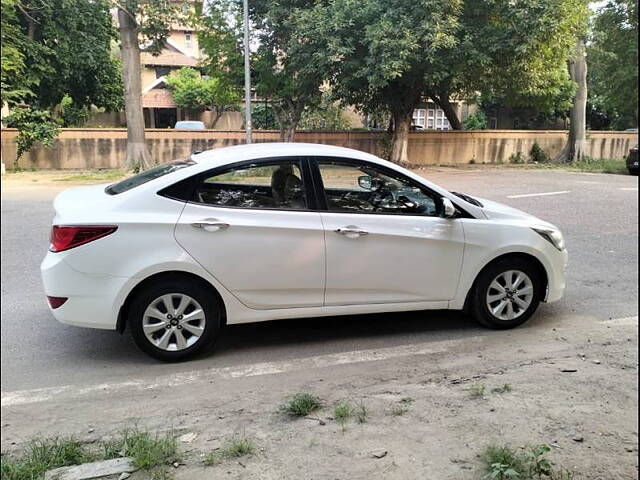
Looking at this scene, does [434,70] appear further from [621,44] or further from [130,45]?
[621,44]

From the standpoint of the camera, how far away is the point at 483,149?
2367 cm

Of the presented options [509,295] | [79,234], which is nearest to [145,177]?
[79,234]

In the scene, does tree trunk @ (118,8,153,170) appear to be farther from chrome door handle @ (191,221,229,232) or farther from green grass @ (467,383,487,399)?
green grass @ (467,383,487,399)

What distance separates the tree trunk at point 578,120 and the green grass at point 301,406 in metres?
23.5

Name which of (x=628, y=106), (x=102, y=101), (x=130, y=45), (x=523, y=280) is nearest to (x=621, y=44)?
(x=628, y=106)

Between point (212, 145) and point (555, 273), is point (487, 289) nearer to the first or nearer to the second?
point (555, 273)

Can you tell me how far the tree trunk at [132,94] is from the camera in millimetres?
14117

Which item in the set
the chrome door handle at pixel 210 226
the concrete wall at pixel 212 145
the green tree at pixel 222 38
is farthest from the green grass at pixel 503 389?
the green tree at pixel 222 38

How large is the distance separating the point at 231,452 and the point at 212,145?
50.5 feet

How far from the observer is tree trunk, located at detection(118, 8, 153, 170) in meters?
14.1

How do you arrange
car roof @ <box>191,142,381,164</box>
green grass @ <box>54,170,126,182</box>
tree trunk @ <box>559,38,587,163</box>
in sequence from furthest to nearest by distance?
tree trunk @ <box>559,38,587,163</box> → green grass @ <box>54,170,126,182</box> → car roof @ <box>191,142,381,164</box>

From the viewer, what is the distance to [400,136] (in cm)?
2005

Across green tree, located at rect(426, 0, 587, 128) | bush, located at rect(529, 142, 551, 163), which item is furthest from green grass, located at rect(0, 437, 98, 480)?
bush, located at rect(529, 142, 551, 163)

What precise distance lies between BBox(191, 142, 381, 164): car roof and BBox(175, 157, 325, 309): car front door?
0.24 feet
